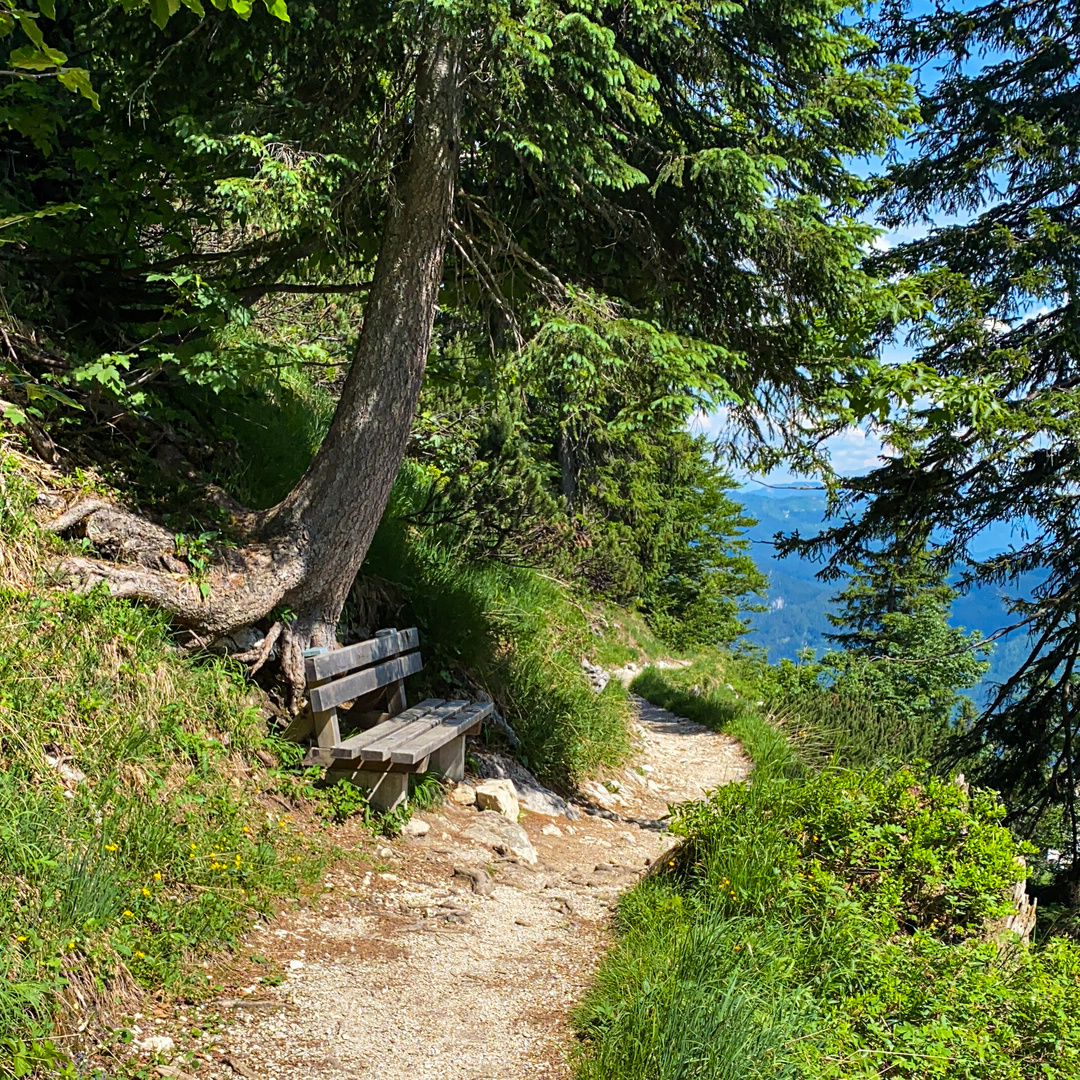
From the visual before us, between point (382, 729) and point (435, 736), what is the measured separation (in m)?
0.41

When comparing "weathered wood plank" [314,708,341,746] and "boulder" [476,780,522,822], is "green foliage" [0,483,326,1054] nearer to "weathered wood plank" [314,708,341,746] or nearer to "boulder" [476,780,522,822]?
"weathered wood plank" [314,708,341,746]

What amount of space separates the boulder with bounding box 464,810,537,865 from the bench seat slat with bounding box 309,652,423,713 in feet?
3.80

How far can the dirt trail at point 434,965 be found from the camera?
351cm

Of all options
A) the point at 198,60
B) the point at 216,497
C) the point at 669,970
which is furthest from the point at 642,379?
the point at 669,970

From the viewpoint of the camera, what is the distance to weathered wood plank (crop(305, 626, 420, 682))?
573 cm

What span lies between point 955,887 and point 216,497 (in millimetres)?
4972

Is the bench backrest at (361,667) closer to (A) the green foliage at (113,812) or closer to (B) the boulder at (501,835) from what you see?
(A) the green foliage at (113,812)

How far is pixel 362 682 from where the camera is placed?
617 cm

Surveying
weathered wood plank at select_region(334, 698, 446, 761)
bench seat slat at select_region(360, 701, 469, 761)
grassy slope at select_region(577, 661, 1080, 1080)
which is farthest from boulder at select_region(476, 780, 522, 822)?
grassy slope at select_region(577, 661, 1080, 1080)

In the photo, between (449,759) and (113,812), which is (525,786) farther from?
(113,812)

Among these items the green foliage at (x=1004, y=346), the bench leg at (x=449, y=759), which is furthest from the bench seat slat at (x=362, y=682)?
the green foliage at (x=1004, y=346)

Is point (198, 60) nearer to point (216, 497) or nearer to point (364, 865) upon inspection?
point (216, 497)

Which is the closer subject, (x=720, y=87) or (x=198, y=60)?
(x=198, y=60)

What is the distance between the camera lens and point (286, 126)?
606 centimetres
